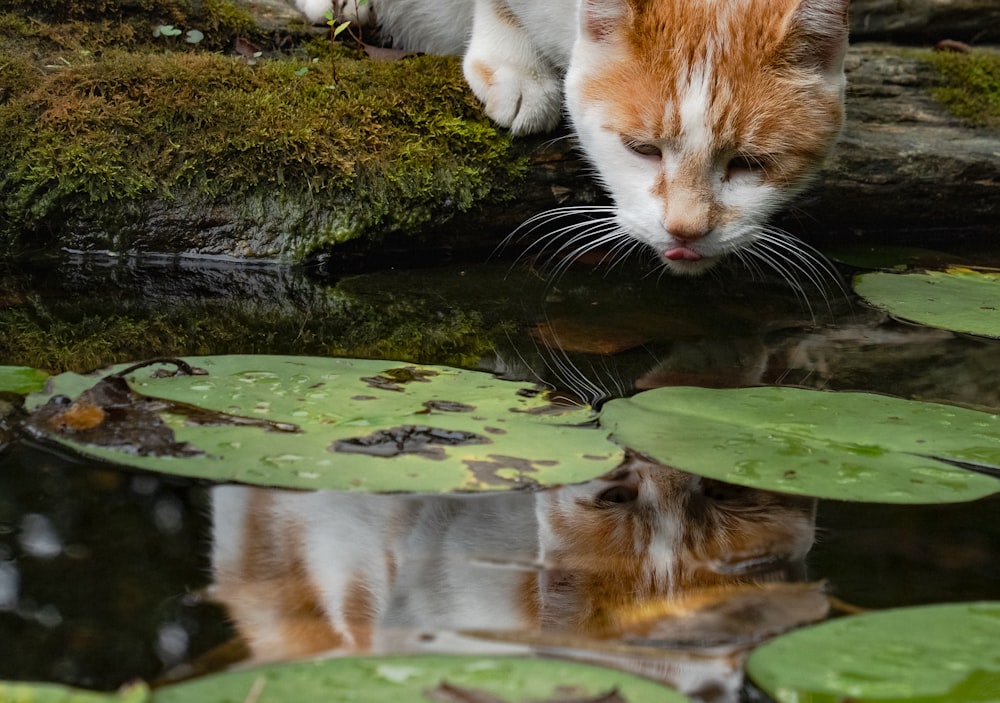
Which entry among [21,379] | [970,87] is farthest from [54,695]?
[970,87]

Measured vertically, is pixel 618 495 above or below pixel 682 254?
below

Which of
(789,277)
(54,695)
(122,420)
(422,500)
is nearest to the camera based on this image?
(54,695)

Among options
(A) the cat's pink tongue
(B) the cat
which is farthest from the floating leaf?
(A) the cat's pink tongue

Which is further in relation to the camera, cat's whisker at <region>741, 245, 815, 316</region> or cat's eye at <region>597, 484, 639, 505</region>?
cat's whisker at <region>741, 245, 815, 316</region>

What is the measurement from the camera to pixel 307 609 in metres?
1.33

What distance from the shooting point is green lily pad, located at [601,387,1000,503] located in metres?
1.67

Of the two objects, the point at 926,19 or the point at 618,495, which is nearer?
the point at 618,495

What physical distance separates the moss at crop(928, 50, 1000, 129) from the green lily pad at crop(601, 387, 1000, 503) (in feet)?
6.85

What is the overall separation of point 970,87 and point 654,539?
295 centimetres

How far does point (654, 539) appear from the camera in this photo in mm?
1587

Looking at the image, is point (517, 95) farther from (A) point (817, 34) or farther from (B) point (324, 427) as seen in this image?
(B) point (324, 427)

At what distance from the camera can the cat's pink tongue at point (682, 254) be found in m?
2.57

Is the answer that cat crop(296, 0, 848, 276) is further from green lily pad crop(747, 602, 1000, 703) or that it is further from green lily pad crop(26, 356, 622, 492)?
green lily pad crop(747, 602, 1000, 703)

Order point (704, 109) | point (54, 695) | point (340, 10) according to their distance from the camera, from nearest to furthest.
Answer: point (54, 695), point (704, 109), point (340, 10)
